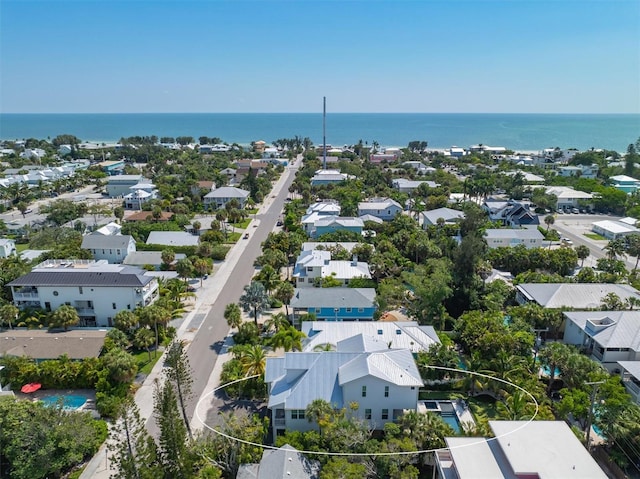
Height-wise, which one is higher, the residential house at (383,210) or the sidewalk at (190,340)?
the residential house at (383,210)

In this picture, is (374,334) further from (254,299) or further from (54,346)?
(54,346)

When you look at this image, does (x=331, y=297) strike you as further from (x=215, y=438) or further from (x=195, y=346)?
(x=215, y=438)

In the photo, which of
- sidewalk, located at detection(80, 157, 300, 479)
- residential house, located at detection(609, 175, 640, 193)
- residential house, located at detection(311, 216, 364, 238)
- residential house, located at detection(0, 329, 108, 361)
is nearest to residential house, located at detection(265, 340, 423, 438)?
sidewalk, located at detection(80, 157, 300, 479)

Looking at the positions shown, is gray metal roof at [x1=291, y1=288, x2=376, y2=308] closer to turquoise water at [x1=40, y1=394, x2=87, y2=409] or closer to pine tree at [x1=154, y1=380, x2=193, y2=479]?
turquoise water at [x1=40, y1=394, x2=87, y2=409]

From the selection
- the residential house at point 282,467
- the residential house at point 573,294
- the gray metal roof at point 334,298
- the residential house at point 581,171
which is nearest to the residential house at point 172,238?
the gray metal roof at point 334,298

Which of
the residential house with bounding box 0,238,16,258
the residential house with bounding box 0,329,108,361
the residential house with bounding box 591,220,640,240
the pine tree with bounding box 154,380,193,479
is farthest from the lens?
the residential house with bounding box 591,220,640,240

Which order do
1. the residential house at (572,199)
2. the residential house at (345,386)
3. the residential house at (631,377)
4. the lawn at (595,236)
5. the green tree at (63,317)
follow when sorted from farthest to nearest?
the residential house at (572,199)
the lawn at (595,236)
the green tree at (63,317)
the residential house at (631,377)
the residential house at (345,386)

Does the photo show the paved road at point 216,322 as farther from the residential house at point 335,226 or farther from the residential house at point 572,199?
the residential house at point 572,199

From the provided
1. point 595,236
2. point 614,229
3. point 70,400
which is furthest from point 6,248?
point 614,229
